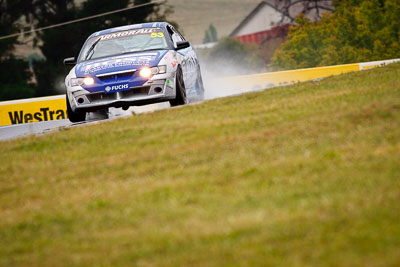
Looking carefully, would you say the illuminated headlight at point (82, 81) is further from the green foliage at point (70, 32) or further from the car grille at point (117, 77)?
the green foliage at point (70, 32)

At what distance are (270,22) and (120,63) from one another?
10890 cm

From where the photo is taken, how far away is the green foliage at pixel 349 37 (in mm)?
67062

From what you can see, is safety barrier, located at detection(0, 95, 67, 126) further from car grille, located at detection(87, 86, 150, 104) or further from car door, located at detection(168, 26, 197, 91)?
car grille, located at detection(87, 86, 150, 104)

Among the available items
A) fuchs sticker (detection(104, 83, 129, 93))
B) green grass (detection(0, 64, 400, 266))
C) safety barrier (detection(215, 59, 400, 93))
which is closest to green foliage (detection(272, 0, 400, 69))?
safety barrier (detection(215, 59, 400, 93))

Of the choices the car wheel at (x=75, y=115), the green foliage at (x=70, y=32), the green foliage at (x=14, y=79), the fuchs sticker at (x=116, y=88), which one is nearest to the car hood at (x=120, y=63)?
the fuchs sticker at (x=116, y=88)

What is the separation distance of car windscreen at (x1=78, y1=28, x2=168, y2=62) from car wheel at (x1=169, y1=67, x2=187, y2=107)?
2.26 ft

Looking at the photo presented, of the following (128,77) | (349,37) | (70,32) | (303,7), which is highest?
(128,77)

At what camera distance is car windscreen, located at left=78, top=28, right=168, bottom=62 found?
13.3m

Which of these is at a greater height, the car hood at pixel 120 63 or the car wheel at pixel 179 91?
the car hood at pixel 120 63

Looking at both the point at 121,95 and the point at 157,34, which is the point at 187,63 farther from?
the point at 121,95

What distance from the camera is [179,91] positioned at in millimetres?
12758

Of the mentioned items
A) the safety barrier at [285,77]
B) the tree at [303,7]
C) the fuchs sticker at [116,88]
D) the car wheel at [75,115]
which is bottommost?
the tree at [303,7]

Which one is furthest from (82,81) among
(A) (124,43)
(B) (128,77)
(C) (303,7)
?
(C) (303,7)

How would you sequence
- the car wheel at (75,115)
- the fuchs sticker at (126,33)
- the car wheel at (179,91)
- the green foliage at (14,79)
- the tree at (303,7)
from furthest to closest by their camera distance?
the tree at (303,7), the green foliage at (14,79), the fuchs sticker at (126,33), the car wheel at (75,115), the car wheel at (179,91)
